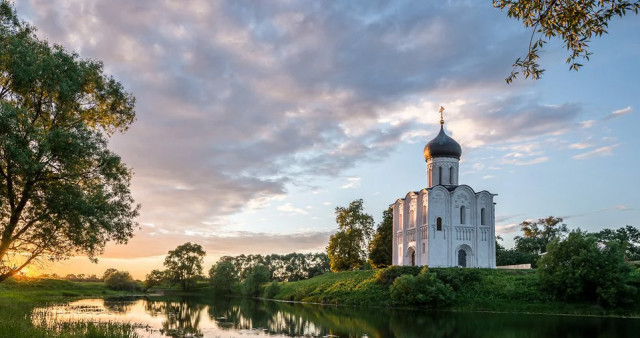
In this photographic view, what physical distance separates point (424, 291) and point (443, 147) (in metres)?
19.7

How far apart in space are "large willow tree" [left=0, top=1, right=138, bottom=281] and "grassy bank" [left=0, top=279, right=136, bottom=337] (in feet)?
7.22

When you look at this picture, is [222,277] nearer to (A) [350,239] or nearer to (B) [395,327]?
(A) [350,239]

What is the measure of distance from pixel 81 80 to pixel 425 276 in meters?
27.9

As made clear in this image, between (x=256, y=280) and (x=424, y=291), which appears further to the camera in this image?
(x=256, y=280)

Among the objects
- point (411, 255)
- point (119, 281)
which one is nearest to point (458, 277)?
point (411, 255)

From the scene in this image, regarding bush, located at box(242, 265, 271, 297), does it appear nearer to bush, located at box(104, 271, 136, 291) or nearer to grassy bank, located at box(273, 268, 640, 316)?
bush, located at box(104, 271, 136, 291)

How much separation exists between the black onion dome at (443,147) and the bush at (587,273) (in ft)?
62.0

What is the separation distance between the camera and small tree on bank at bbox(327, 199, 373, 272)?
59688 mm

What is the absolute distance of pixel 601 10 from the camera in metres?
7.61

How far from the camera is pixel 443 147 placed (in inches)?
2058

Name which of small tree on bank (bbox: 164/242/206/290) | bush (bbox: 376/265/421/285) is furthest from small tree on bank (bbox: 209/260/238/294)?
bush (bbox: 376/265/421/285)

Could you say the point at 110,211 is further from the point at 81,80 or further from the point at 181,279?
the point at 181,279

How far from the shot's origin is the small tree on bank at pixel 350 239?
5969cm

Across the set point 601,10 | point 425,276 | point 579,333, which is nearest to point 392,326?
point 579,333
